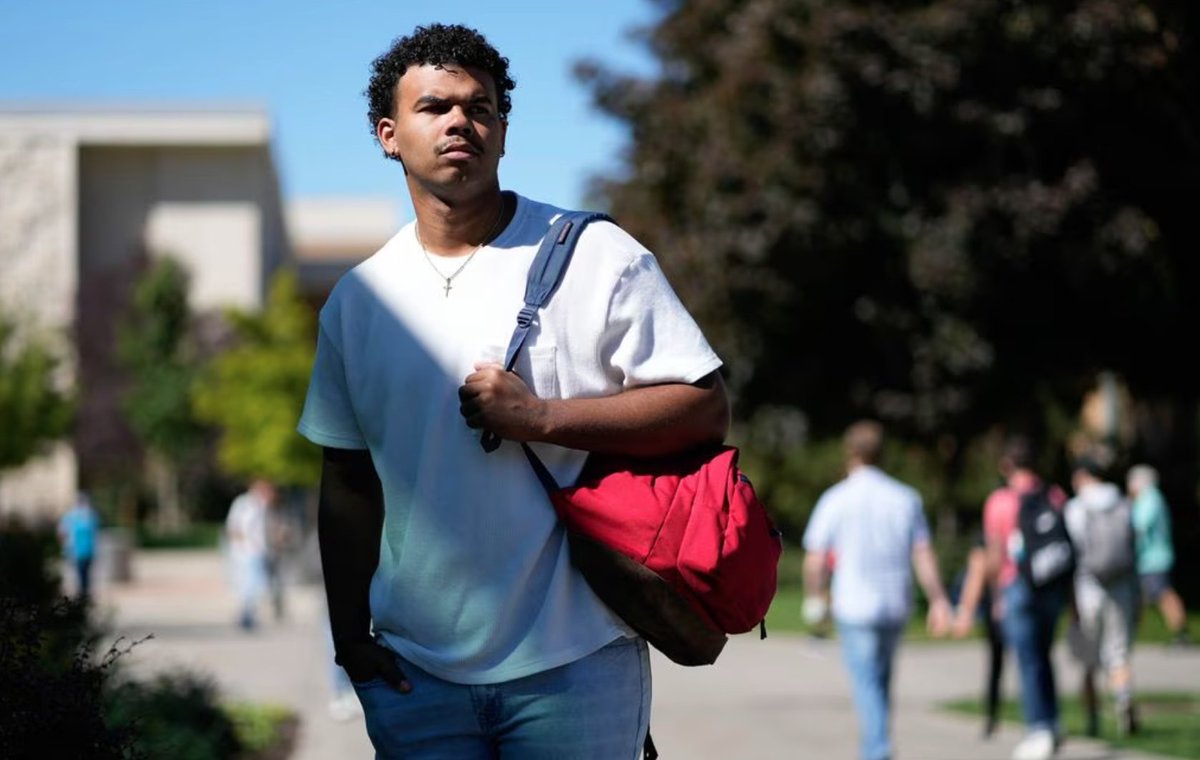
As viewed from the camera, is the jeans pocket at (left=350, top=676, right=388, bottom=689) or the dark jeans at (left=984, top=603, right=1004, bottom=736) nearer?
the jeans pocket at (left=350, top=676, right=388, bottom=689)

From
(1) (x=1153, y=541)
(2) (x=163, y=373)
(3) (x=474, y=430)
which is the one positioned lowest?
(1) (x=1153, y=541)

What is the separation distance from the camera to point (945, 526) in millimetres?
34656

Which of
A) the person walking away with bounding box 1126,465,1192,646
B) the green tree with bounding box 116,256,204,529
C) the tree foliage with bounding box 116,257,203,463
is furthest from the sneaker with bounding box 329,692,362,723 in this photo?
the tree foliage with bounding box 116,257,203,463

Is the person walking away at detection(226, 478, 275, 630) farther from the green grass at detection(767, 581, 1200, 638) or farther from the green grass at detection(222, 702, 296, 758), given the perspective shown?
the green grass at detection(222, 702, 296, 758)

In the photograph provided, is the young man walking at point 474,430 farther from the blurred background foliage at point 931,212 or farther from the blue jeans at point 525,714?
the blurred background foliage at point 931,212

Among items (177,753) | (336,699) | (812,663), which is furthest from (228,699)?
(812,663)

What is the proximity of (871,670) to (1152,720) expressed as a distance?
14.8 feet

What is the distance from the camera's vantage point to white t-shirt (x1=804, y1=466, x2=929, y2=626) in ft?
31.2

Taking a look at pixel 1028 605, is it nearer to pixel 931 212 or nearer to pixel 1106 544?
pixel 1106 544

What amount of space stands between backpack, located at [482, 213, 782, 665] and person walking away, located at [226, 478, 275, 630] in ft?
70.1

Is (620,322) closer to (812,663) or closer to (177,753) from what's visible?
(177,753)

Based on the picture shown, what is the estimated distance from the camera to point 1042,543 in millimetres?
10867

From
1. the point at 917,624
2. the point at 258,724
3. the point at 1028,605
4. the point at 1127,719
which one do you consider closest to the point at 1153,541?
the point at 917,624

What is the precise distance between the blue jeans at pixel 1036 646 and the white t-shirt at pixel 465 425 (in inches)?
319
